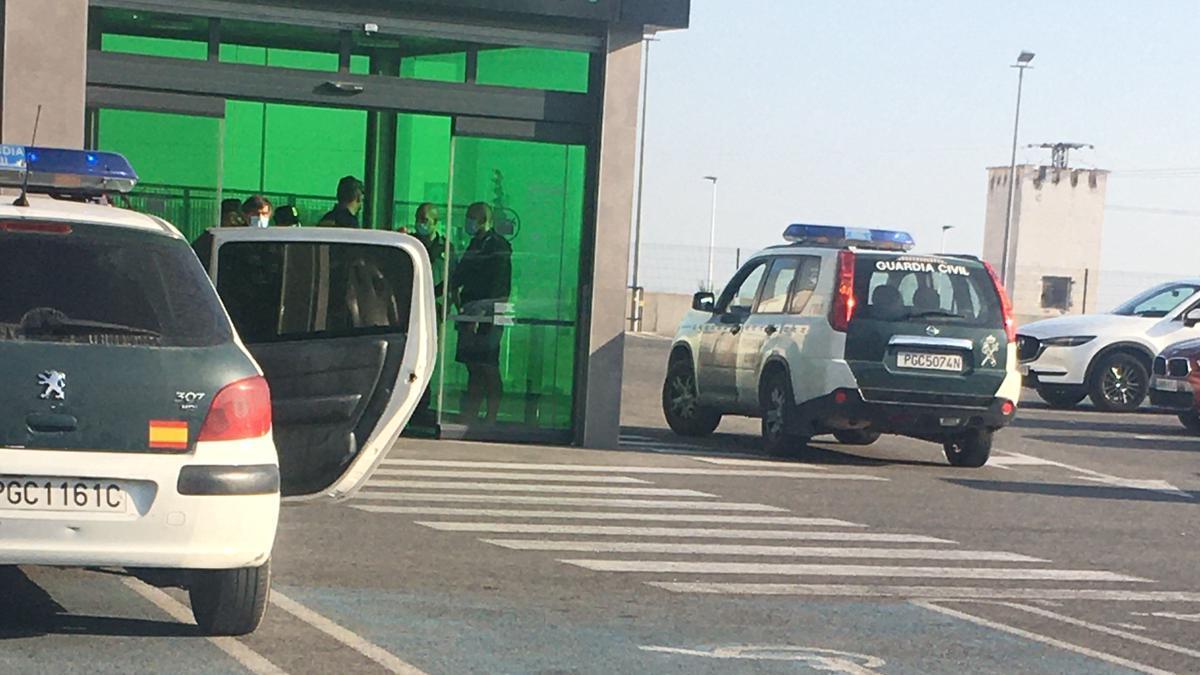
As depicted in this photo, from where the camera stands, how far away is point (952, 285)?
56.5 ft

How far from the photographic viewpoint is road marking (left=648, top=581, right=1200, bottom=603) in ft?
32.3

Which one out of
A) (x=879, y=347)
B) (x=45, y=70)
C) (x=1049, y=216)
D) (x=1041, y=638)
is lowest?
(x=1041, y=638)

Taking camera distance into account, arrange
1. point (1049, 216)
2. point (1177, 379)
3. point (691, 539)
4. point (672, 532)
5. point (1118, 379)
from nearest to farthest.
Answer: point (691, 539), point (672, 532), point (1177, 379), point (1118, 379), point (1049, 216)

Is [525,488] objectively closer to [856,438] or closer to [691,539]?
[691,539]

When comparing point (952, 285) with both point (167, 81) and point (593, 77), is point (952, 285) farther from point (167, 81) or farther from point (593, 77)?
point (167, 81)

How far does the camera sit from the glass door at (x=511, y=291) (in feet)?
57.6

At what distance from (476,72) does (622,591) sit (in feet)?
27.6

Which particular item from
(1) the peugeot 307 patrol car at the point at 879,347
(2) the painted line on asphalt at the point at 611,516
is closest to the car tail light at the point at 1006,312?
(1) the peugeot 307 patrol car at the point at 879,347

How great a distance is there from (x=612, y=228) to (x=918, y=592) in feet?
25.7

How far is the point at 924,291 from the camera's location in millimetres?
17109

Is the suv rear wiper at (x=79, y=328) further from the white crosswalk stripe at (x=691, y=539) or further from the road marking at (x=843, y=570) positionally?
the road marking at (x=843, y=570)

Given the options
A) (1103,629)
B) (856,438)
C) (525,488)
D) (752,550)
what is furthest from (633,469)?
(1103,629)

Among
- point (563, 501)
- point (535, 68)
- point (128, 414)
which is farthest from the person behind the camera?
point (535, 68)

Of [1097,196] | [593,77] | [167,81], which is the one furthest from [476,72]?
[1097,196]
